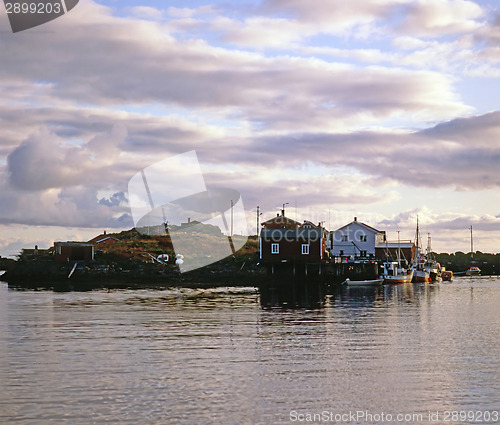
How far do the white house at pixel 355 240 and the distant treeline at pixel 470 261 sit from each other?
51.3m

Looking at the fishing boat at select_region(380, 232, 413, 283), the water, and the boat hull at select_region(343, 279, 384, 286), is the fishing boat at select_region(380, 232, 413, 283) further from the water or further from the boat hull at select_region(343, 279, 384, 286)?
the water

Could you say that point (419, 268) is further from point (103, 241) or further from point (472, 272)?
point (103, 241)

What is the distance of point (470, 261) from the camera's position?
18312 centimetres

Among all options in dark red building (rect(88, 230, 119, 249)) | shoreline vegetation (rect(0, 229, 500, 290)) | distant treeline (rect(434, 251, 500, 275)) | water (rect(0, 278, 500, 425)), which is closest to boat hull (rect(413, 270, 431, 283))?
shoreline vegetation (rect(0, 229, 500, 290))

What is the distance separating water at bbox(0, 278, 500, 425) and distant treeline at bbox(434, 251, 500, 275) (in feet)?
410

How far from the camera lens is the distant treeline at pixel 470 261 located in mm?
162000

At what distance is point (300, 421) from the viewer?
17.4 m

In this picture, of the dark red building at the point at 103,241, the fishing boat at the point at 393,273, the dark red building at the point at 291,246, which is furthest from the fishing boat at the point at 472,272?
the dark red building at the point at 103,241

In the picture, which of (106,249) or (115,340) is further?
(106,249)

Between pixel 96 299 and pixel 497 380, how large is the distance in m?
43.6

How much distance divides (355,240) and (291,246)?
25.0 m

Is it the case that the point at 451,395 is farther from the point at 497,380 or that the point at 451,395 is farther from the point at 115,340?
the point at 115,340

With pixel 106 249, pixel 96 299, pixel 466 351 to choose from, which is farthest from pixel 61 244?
pixel 466 351

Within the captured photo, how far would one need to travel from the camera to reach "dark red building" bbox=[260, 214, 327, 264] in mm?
98938
